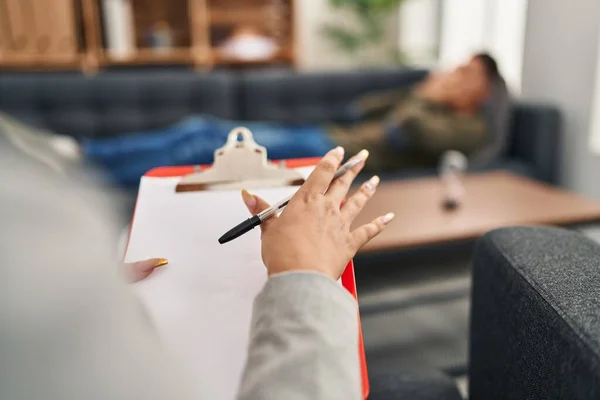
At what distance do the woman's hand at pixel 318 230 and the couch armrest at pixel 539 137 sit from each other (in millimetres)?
2240

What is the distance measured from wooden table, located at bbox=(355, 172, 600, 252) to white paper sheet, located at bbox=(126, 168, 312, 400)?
80cm

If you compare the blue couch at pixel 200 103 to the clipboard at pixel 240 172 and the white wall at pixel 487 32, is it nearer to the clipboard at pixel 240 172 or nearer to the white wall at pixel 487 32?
the white wall at pixel 487 32

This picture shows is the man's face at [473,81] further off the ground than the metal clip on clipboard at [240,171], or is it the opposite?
the metal clip on clipboard at [240,171]

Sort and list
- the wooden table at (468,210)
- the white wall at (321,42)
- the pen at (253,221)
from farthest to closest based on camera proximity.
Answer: the white wall at (321,42)
the wooden table at (468,210)
the pen at (253,221)

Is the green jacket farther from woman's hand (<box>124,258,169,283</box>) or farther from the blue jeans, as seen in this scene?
woman's hand (<box>124,258,169,283</box>)

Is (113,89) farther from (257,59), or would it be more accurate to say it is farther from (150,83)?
(257,59)

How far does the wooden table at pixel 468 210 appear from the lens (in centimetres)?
139

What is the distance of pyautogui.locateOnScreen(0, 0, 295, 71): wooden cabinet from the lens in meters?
3.13

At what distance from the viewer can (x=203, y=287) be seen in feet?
1.53

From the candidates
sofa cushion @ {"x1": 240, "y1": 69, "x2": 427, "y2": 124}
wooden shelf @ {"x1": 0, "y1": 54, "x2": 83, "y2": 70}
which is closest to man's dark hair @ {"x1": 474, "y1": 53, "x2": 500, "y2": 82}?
sofa cushion @ {"x1": 240, "y1": 69, "x2": 427, "y2": 124}

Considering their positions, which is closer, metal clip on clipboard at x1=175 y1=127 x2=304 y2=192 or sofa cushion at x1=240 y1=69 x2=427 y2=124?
metal clip on clipboard at x1=175 y1=127 x2=304 y2=192

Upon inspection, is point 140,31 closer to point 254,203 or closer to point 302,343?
point 254,203

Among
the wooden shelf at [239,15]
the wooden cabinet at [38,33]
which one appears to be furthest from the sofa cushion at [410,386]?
the wooden shelf at [239,15]

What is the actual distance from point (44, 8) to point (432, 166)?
7.92ft
